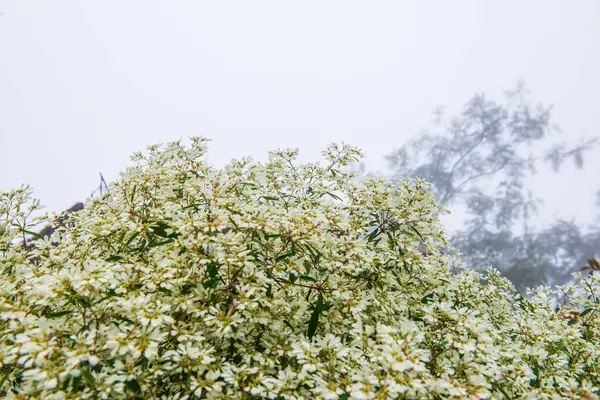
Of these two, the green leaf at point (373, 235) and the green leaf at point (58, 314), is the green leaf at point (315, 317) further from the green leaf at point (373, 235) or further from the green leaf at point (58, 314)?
the green leaf at point (58, 314)

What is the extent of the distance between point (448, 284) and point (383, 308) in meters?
1.00

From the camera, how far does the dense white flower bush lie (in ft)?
6.89

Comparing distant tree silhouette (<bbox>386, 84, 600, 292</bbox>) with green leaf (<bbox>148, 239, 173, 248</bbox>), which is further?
distant tree silhouette (<bbox>386, 84, 600, 292</bbox>)

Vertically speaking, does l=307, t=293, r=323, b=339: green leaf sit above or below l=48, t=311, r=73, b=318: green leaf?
above

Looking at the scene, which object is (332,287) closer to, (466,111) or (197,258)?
(197,258)

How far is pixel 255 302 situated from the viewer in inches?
89.1

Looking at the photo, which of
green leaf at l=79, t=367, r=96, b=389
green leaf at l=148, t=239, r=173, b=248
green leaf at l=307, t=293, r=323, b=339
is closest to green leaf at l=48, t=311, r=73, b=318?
green leaf at l=79, t=367, r=96, b=389

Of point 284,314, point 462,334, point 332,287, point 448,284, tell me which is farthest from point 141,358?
point 448,284

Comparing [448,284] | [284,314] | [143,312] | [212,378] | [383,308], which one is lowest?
[212,378]

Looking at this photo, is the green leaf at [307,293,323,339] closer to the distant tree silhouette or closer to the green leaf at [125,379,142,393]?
the green leaf at [125,379,142,393]

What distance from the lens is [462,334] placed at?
259 centimetres

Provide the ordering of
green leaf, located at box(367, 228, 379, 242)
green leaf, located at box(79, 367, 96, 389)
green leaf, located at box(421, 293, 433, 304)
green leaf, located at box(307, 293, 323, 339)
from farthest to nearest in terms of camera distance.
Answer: green leaf, located at box(367, 228, 379, 242) < green leaf, located at box(421, 293, 433, 304) < green leaf, located at box(307, 293, 323, 339) < green leaf, located at box(79, 367, 96, 389)

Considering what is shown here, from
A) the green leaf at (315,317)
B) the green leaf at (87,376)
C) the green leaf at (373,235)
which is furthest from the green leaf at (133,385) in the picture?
the green leaf at (373,235)

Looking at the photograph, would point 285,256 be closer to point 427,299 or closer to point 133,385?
point 133,385
